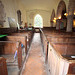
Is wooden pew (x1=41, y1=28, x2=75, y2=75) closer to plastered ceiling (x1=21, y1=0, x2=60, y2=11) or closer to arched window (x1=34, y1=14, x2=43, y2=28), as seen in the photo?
plastered ceiling (x1=21, y1=0, x2=60, y2=11)

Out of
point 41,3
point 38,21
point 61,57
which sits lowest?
point 61,57

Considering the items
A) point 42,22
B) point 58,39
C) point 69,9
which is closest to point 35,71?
point 58,39

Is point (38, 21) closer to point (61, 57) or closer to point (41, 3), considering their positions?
point (41, 3)

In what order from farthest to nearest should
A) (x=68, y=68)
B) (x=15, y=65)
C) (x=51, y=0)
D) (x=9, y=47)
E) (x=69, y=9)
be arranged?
(x=51, y=0) < (x=69, y=9) < (x=9, y=47) < (x=15, y=65) < (x=68, y=68)

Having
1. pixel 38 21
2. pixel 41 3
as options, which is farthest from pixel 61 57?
pixel 38 21

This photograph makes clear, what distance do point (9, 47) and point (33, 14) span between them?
13.0 m

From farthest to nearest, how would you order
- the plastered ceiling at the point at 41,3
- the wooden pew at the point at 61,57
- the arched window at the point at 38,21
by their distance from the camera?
the arched window at the point at 38,21
the plastered ceiling at the point at 41,3
the wooden pew at the point at 61,57

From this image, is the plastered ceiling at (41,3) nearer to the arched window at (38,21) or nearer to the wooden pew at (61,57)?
the arched window at (38,21)

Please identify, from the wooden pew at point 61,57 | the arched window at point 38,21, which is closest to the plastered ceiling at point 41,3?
the arched window at point 38,21

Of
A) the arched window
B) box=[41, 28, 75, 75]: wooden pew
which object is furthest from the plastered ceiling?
box=[41, 28, 75, 75]: wooden pew

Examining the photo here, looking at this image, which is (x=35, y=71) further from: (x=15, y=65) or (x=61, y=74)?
(x=61, y=74)

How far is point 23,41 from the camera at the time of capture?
259 centimetres

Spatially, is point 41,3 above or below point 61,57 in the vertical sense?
above

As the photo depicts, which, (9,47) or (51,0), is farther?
(51,0)
